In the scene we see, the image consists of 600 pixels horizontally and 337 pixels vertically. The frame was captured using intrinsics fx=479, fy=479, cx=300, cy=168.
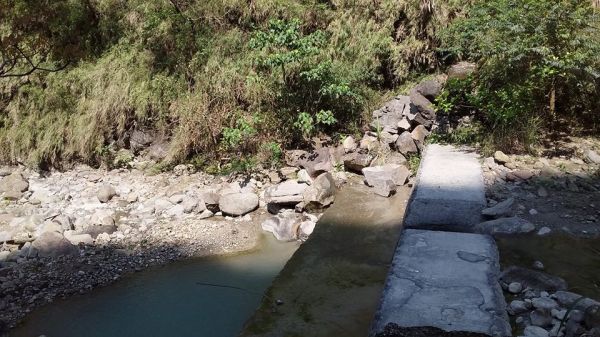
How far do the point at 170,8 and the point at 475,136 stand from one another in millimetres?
5383

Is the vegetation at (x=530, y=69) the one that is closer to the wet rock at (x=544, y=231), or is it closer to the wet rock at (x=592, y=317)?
the wet rock at (x=544, y=231)

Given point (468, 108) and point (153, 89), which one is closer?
point (468, 108)

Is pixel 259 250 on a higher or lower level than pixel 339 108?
lower

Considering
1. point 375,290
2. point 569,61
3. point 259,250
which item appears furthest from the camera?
point 259,250

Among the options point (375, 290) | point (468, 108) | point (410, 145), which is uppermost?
point (468, 108)

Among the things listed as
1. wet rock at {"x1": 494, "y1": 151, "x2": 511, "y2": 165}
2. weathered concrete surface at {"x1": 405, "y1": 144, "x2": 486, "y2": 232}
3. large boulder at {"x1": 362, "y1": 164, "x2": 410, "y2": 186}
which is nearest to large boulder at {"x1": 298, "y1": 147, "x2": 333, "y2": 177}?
large boulder at {"x1": 362, "y1": 164, "x2": 410, "y2": 186}

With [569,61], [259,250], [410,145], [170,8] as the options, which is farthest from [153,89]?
[569,61]

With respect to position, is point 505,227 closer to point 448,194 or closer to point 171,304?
point 448,194

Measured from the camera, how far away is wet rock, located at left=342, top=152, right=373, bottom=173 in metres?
6.20

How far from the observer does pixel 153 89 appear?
7422mm

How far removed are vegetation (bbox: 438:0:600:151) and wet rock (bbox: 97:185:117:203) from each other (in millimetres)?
4523

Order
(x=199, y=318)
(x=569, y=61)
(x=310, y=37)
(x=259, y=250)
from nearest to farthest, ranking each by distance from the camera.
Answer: (x=199, y=318) < (x=569, y=61) < (x=259, y=250) < (x=310, y=37)

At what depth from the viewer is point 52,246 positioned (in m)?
5.32

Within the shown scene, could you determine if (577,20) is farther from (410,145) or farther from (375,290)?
(375,290)
